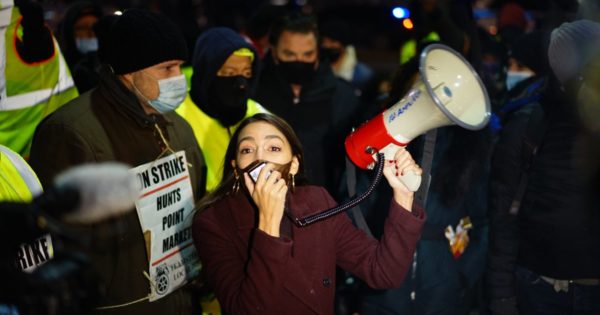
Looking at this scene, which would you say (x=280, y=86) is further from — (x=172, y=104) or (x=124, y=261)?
(x=124, y=261)

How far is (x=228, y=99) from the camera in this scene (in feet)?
12.3

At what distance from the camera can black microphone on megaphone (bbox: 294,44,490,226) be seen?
2.84 m

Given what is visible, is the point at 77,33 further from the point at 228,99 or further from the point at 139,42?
the point at 139,42

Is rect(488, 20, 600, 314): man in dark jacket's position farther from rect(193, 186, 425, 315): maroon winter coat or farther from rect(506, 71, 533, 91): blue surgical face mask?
rect(506, 71, 533, 91): blue surgical face mask

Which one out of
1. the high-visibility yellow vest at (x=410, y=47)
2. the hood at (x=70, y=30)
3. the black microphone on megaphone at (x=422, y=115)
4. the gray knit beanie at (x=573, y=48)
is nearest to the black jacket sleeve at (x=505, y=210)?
the gray knit beanie at (x=573, y=48)

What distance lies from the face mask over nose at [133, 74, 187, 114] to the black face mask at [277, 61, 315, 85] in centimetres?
158

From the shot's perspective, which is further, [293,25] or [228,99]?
[293,25]

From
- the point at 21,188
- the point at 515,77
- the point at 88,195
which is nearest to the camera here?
the point at 88,195

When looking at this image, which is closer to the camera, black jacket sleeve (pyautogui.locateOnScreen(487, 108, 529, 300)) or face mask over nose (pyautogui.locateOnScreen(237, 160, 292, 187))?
face mask over nose (pyautogui.locateOnScreen(237, 160, 292, 187))

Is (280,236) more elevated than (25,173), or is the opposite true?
(25,173)

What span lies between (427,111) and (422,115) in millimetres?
27

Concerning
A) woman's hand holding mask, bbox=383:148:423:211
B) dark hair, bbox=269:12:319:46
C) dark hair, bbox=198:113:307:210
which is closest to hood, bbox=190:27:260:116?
dark hair, bbox=269:12:319:46

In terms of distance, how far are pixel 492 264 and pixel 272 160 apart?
1476 mm

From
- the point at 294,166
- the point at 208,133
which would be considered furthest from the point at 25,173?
the point at 208,133
